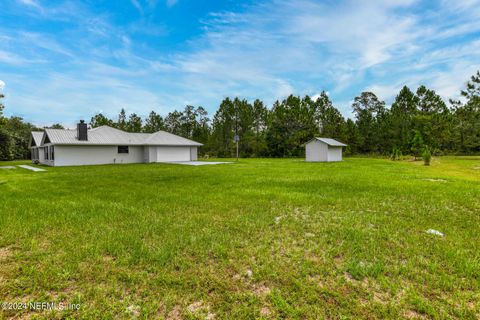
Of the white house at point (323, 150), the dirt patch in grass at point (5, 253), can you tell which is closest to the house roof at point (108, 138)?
the white house at point (323, 150)

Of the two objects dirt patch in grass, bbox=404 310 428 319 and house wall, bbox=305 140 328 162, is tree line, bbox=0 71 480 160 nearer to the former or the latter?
house wall, bbox=305 140 328 162

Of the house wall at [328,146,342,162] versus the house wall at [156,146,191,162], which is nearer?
the house wall at [328,146,342,162]

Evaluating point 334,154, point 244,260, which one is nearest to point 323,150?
point 334,154

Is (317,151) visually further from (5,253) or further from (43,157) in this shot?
(43,157)

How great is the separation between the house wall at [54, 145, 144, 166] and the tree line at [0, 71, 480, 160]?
45.2 ft

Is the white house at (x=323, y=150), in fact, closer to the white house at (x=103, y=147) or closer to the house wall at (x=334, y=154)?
the house wall at (x=334, y=154)

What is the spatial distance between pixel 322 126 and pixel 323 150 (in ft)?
54.8

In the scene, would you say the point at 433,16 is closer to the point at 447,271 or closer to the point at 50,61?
the point at 447,271

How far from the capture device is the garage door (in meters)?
24.3

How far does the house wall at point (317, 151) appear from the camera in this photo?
2286cm

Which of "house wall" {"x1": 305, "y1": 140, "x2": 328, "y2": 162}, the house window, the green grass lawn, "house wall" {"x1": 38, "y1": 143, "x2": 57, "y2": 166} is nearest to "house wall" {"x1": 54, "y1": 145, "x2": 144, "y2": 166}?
the house window

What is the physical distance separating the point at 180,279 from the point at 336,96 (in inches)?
1666

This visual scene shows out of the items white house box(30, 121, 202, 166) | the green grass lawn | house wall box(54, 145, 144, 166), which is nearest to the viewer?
the green grass lawn

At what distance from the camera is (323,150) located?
22984mm
